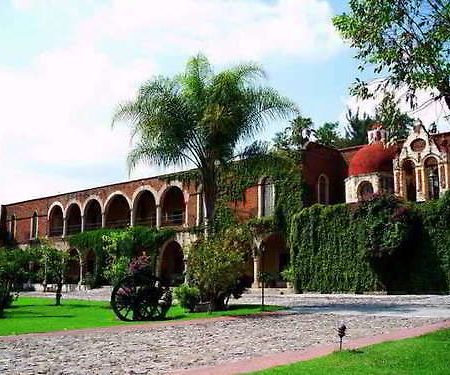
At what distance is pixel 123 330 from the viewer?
39.4 ft

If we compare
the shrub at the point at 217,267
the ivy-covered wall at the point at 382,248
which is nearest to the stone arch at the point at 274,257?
the ivy-covered wall at the point at 382,248

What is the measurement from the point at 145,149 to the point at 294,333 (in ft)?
31.7

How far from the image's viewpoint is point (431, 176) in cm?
2802

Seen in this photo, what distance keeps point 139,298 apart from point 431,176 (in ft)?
59.5

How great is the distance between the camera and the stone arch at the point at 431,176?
27509mm

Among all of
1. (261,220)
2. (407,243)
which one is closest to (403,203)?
(407,243)

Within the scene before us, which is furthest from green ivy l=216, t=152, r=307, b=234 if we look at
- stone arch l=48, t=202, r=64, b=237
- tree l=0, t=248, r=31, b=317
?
stone arch l=48, t=202, r=64, b=237

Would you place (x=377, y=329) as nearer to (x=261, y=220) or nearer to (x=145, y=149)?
(x=145, y=149)

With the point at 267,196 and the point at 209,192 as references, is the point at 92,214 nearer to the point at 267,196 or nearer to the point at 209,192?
the point at 267,196

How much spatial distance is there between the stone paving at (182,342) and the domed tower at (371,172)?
551 inches

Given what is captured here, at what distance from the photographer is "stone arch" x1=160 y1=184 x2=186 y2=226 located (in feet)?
128

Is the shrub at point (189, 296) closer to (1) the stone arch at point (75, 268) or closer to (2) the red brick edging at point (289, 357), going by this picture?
(2) the red brick edging at point (289, 357)

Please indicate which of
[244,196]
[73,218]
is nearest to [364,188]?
[244,196]

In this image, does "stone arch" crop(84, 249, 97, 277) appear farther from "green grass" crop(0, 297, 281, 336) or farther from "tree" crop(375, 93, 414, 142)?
"tree" crop(375, 93, 414, 142)
